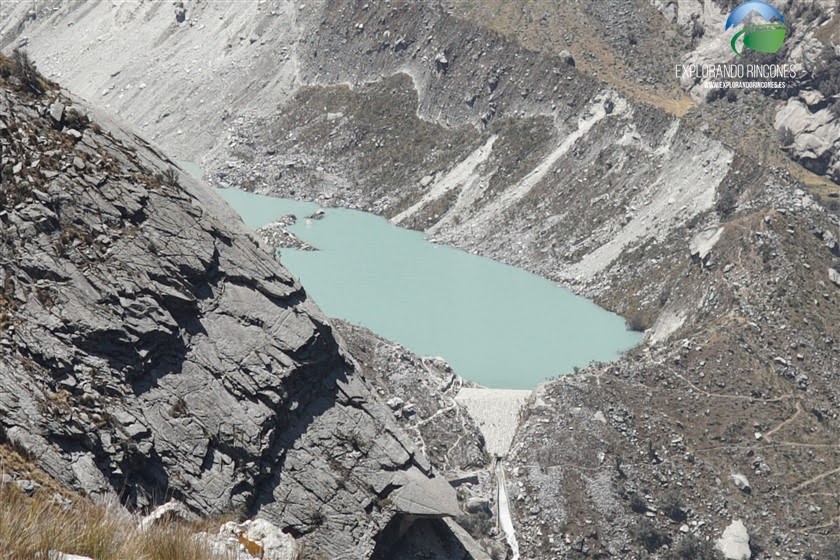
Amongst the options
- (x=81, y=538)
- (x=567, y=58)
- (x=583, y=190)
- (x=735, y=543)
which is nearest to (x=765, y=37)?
(x=567, y=58)

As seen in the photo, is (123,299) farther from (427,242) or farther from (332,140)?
(332,140)

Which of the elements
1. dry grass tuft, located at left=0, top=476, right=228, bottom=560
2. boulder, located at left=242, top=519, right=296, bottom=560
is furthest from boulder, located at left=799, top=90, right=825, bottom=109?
dry grass tuft, located at left=0, top=476, right=228, bottom=560

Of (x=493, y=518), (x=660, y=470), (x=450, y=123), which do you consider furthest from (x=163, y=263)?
(x=450, y=123)

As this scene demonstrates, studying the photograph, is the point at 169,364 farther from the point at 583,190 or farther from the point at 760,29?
the point at 760,29

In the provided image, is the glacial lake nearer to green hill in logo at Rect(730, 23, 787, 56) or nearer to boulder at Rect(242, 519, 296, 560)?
green hill in logo at Rect(730, 23, 787, 56)

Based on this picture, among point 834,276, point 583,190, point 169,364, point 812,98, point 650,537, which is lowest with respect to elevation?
point 650,537
